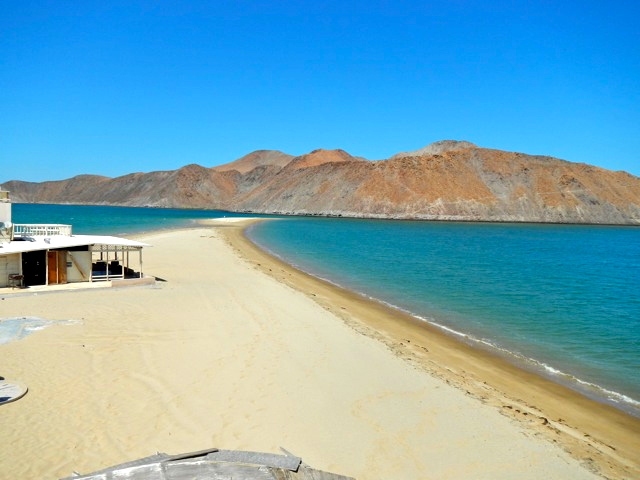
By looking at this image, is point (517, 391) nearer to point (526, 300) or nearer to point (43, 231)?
point (526, 300)

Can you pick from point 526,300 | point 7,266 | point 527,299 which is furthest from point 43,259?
point 527,299

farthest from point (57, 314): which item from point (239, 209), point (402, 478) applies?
point (239, 209)

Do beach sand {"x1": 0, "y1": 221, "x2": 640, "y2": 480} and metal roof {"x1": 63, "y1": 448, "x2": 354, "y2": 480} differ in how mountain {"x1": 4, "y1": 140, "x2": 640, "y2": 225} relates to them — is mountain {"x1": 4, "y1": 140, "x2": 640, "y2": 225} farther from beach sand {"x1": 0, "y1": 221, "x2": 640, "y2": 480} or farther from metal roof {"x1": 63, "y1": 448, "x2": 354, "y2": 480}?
metal roof {"x1": 63, "y1": 448, "x2": 354, "y2": 480}

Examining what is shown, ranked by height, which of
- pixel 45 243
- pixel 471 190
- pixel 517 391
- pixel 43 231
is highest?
pixel 471 190

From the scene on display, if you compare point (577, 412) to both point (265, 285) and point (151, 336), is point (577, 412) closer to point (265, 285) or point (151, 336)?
point (151, 336)

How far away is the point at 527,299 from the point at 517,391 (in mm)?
10886

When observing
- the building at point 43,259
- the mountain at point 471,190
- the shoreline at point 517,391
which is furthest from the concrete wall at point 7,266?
the mountain at point 471,190

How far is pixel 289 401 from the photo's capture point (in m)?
8.13

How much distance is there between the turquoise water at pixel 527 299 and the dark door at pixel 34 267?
1232cm

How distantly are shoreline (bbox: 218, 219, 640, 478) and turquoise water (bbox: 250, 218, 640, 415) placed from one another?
62cm

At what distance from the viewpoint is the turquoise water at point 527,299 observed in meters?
11.8

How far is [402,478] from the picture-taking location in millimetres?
5984

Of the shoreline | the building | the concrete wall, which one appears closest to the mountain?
the building

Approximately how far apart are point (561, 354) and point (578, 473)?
6.80 m
